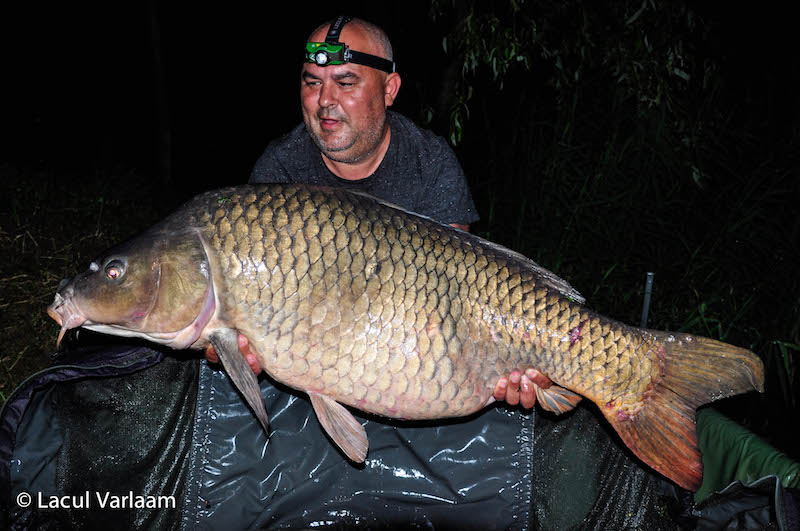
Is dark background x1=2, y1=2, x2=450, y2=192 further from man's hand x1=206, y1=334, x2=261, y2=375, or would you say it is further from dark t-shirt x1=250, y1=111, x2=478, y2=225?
man's hand x1=206, y1=334, x2=261, y2=375

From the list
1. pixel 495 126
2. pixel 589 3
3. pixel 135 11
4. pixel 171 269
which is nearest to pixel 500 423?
pixel 171 269

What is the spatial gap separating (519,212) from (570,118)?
0.61m

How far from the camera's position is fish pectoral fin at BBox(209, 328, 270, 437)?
1480 millimetres

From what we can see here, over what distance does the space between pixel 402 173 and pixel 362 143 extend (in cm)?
23

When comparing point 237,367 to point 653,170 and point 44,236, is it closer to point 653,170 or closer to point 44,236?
point 653,170

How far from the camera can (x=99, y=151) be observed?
23.5 feet

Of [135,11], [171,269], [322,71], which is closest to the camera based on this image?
[171,269]

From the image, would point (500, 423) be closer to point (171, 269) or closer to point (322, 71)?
point (171, 269)

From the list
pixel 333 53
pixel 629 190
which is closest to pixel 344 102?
pixel 333 53

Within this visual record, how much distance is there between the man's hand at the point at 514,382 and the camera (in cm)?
161

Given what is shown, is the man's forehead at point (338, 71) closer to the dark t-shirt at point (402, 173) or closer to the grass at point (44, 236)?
the dark t-shirt at point (402, 173)

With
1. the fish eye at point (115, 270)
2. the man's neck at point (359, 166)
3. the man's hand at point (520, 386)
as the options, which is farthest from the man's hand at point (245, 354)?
the man's neck at point (359, 166)

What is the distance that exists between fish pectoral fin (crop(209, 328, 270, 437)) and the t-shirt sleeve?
3.50ft

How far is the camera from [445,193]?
2.37 metres
